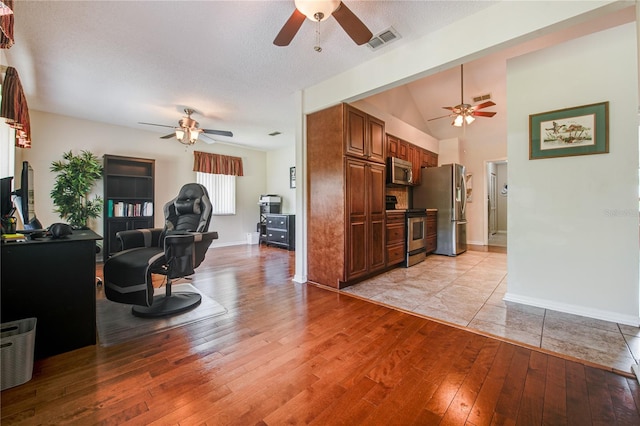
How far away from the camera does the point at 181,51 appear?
267cm

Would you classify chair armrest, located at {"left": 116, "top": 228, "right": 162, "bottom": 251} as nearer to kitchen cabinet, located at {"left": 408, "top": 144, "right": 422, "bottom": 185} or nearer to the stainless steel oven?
the stainless steel oven

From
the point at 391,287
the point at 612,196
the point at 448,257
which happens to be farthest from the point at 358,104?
the point at 448,257

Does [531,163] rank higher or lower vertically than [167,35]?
lower

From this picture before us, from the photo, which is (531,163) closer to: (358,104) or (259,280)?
(358,104)

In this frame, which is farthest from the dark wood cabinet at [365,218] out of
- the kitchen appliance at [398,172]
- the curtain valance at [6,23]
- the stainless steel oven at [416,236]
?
the curtain valance at [6,23]

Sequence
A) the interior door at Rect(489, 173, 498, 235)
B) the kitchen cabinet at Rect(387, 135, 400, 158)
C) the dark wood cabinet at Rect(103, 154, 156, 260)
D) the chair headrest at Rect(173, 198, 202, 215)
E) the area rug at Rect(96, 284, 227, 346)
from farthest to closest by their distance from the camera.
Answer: the interior door at Rect(489, 173, 498, 235) → the dark wood cabinet at Rect(103, 154, 156, 260) → the kitchen cabinet at Rect(387, 135, 400, 158) → the chair headrest at Rect(173, 198, 202, 215) → the area rug at Rect(96, 284, 227, 346)

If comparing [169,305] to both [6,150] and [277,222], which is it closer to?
[6,150]

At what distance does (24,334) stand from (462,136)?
7.61 m

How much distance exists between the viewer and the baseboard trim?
2.20m

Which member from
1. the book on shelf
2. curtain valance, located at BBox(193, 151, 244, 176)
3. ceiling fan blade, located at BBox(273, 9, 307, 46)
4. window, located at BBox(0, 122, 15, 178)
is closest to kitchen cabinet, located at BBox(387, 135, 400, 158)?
ceiling fan blade, located at BBox(273, 9, 307, 46)

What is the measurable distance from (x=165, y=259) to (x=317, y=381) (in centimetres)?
173

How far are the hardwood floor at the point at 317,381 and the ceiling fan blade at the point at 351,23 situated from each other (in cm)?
230

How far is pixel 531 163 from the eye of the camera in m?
2.63

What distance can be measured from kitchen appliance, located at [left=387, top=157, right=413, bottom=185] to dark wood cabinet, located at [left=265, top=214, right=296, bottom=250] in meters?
2.64
